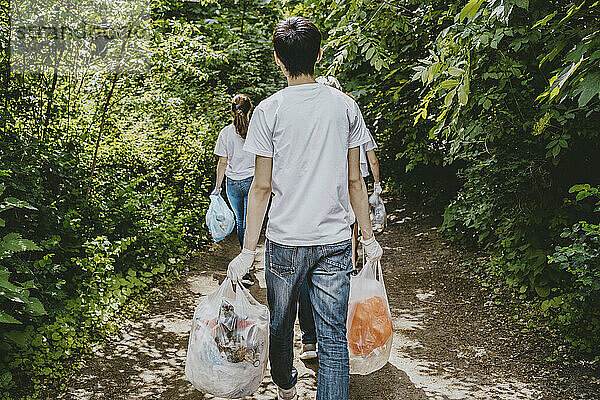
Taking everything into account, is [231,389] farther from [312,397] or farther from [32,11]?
[32,11]

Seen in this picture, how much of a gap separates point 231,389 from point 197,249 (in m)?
4.71

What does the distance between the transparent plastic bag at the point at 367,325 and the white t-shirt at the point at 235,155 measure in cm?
267

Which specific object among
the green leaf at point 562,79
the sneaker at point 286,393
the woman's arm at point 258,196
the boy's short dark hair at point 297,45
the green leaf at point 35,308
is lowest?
the sneaker at point 286,393

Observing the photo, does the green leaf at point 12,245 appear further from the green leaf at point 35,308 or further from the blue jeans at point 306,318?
the blue jeans at point 306,318

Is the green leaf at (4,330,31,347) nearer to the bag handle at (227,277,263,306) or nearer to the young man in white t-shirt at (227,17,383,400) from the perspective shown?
the bag handle at (227,277,263,306)

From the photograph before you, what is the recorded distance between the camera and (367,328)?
331 cm

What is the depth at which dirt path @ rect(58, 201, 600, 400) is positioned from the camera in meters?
3.82

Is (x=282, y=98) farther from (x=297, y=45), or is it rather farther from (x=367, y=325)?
(x=367, y=325)

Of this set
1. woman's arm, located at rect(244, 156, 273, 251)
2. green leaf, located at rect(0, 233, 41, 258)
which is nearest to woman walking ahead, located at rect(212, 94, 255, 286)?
green leaf, located at rect(0, 233, 41, 258)

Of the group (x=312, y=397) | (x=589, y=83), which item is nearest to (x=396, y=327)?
(x=312, y=397)

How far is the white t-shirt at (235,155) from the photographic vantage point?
19.2 ft

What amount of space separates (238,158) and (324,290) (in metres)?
3.18

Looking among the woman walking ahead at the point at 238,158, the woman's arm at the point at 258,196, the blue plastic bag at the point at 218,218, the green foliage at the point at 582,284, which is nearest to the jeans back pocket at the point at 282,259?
the woman's arm at the point at 258,196

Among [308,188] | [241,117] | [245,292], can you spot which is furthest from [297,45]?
[241,117]
